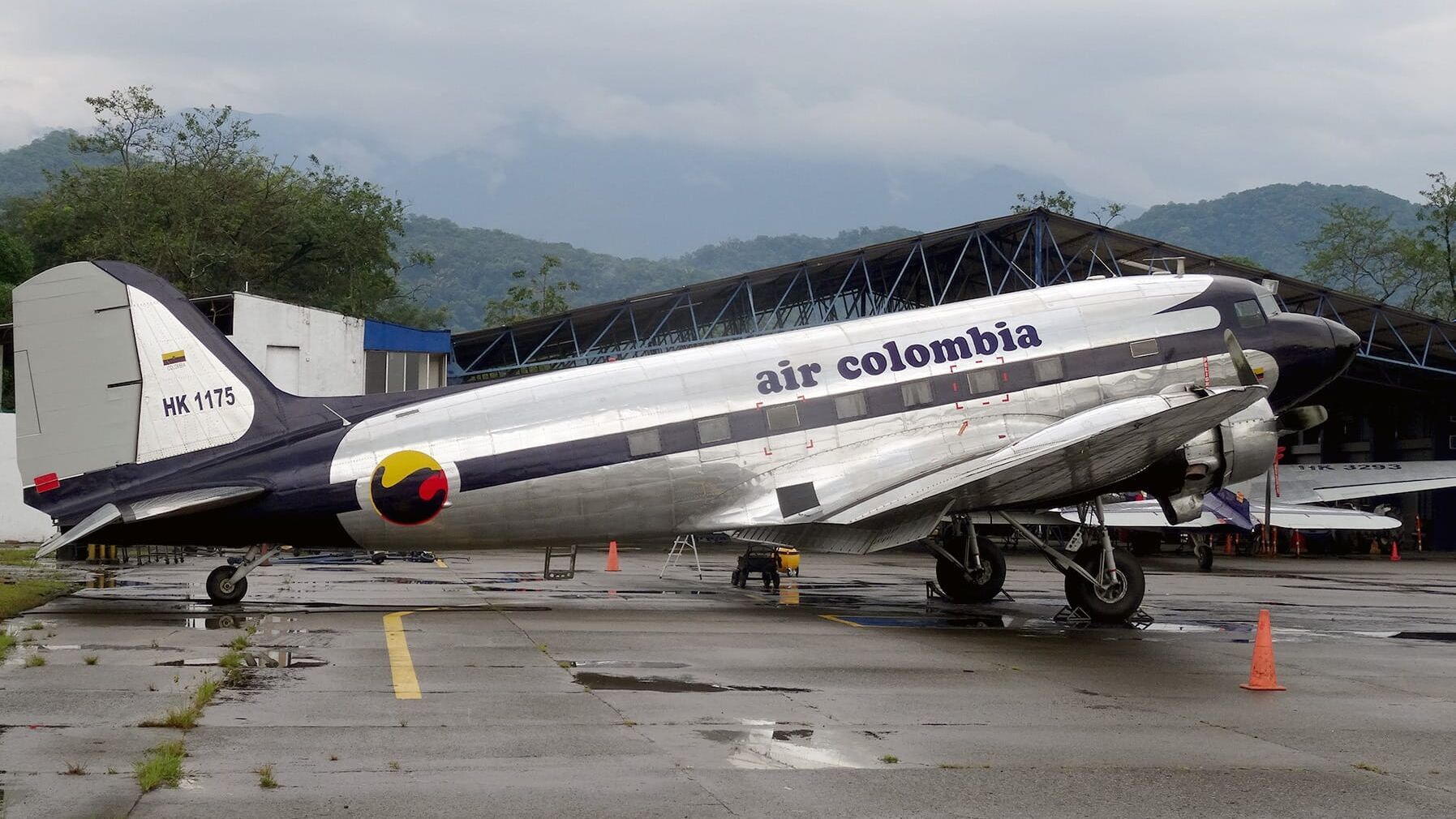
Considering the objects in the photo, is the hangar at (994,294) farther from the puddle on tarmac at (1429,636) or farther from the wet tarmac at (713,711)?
the wet tarmac at (713,711)

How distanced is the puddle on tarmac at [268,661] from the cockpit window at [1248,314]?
51.2ft

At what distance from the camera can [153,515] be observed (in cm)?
1725

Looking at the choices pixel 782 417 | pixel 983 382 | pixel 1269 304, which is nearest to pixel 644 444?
pixel 782 417

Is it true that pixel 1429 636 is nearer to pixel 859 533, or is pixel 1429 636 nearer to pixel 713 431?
pixel 859 533

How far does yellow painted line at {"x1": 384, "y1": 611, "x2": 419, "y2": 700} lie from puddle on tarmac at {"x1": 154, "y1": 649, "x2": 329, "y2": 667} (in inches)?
31.9

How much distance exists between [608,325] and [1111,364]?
3912 cm

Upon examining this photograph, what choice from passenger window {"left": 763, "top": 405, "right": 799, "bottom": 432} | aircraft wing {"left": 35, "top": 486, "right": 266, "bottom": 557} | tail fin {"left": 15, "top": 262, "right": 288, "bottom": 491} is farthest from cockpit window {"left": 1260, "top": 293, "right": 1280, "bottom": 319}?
aircraft wing {"left": 35, "top": 486, "right": 266, "bottom": 557}

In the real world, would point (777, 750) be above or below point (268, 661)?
below

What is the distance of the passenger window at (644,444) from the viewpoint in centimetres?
1916

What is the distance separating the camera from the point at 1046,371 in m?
20.5

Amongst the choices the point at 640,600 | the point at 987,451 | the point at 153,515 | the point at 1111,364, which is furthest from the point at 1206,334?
the point at 153,515

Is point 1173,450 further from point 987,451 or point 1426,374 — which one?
point 1426,374

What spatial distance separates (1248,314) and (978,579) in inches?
254

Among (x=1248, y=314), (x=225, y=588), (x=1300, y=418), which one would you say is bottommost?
(x=225, y=588)
